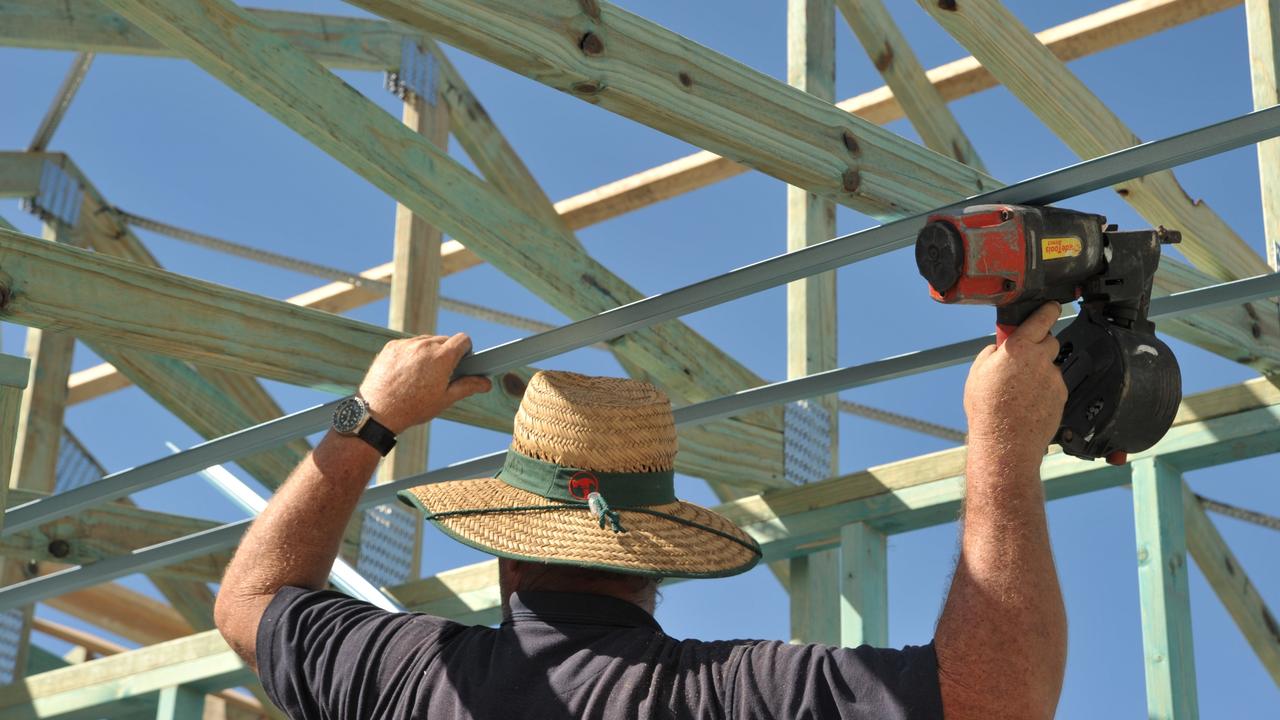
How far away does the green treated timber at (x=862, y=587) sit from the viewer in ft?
11.7

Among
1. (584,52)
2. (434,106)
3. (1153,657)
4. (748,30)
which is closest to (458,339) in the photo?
(584,52)

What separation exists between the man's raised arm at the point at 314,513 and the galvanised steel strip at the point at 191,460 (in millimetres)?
396

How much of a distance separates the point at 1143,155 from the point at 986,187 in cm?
111

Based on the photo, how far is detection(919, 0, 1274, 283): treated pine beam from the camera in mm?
2990

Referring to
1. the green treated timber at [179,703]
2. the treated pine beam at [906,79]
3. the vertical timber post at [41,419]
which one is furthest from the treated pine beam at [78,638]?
the treated pine beam at [906,79]

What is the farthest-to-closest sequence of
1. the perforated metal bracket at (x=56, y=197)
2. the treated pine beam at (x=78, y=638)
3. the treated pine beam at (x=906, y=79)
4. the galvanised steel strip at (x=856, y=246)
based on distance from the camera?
the treated pine beam at (x=78, y=638)
the perforated metal bracket at (x=56, y=197)
the treated pine beam at (x=906, y=79)
the galvanised steel strip at (x=856, y=246)

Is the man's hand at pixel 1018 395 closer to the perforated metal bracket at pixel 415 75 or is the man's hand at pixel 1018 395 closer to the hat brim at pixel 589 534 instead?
the hat brim at pixel 589 534

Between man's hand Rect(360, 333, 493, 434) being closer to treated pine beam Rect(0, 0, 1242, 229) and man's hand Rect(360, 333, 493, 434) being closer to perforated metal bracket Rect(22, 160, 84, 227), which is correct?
treated pine beam Rect(0, 0, 1242, 229)

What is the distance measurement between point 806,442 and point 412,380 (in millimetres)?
1763

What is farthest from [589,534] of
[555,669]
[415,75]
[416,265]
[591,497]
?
[415,75]

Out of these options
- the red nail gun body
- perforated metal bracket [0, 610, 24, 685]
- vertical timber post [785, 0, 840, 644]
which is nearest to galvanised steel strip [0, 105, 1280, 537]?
the red nail gun body

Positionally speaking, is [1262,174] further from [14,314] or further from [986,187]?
[14,314]

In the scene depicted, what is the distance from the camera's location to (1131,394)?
1710mm

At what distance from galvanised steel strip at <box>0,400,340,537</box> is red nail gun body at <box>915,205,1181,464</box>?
3.94ft
